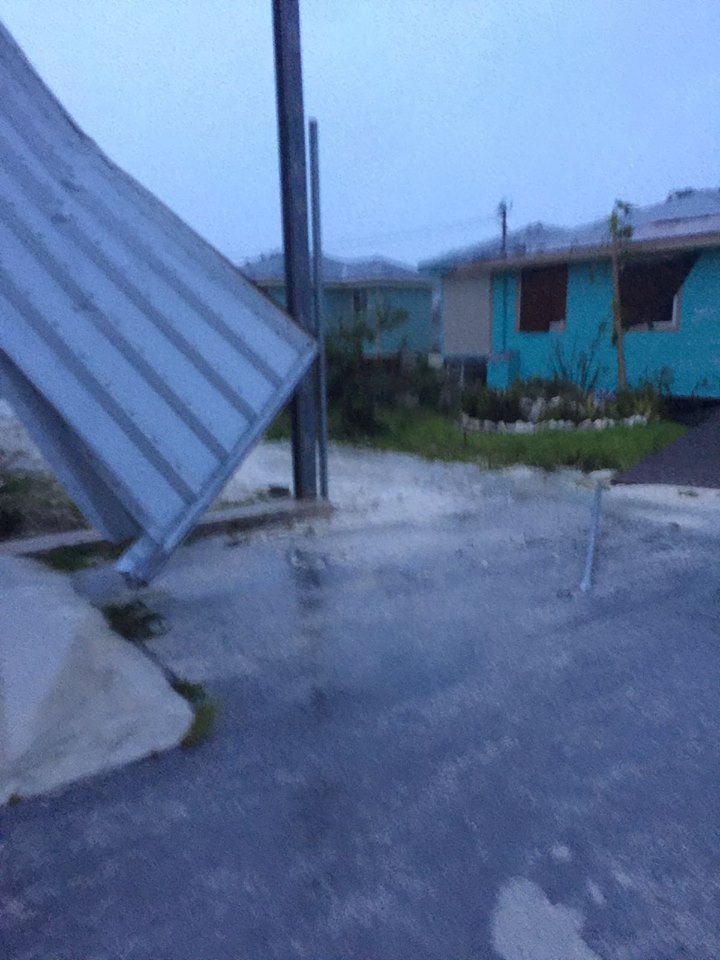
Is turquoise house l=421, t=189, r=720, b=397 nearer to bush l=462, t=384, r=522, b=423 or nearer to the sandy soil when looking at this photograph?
bush l=462, t=384, r=522, b=423

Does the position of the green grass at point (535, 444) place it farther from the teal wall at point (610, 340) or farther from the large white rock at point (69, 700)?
the large white rock at point (69, 700)

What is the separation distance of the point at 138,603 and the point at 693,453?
22.3 feet

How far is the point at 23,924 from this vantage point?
7.18 feet

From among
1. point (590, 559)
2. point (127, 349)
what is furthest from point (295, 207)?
point (127, 349)

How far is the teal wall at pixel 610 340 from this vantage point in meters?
11.7

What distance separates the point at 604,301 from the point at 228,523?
9411 millimetres

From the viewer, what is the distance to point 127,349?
2.80 meters

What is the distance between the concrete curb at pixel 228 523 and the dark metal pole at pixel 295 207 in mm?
246

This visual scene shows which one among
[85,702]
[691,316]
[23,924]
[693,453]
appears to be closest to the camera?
[23,924]

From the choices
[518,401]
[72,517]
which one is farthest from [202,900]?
[518,401]

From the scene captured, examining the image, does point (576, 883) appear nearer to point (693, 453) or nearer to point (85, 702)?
point (85, 702)

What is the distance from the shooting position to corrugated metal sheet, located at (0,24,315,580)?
251cm

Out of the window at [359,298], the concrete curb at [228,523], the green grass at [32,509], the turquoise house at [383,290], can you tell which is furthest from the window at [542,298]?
the green grass at [32,509]

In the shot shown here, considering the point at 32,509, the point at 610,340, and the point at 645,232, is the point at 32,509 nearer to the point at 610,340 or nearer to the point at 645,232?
the point at 610,340
